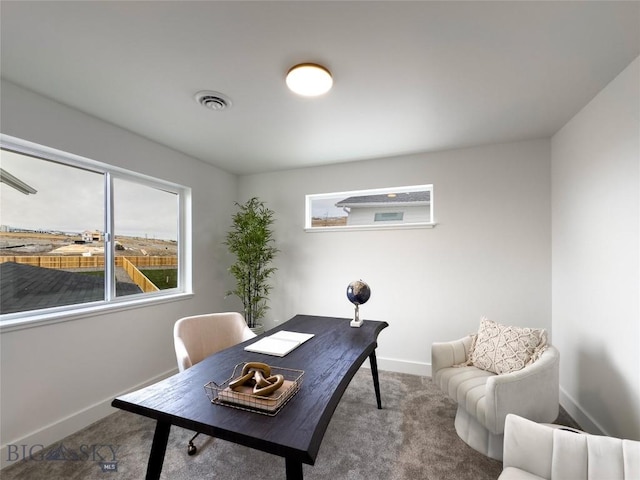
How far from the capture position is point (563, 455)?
1.20m

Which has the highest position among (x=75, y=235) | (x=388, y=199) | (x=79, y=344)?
(x=388, y=199)

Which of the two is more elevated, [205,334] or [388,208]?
[388,208]

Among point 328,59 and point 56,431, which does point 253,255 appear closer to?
point 56,431

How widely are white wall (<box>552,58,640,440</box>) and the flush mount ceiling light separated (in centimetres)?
176

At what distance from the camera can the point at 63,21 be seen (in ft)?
4.43

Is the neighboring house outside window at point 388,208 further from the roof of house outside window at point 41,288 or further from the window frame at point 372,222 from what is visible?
the roof of house outside window at point 41,288

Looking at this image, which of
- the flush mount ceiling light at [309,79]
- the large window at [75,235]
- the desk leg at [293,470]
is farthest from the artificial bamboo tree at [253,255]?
the desk leg at [293,470]

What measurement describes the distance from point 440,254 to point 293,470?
8.56ft

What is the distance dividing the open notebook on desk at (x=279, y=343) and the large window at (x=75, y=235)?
151cm

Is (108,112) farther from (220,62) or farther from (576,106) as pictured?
(576,106)

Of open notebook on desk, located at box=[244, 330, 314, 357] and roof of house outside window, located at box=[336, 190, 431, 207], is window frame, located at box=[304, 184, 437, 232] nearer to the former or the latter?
roof of house outside window, located at box=[336, 190, 431, 207]

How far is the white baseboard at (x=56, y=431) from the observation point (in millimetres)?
1788

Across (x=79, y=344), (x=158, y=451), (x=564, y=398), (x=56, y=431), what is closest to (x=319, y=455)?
(x=158, y=451)

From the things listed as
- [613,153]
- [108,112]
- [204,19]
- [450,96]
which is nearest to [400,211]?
[450,96]
